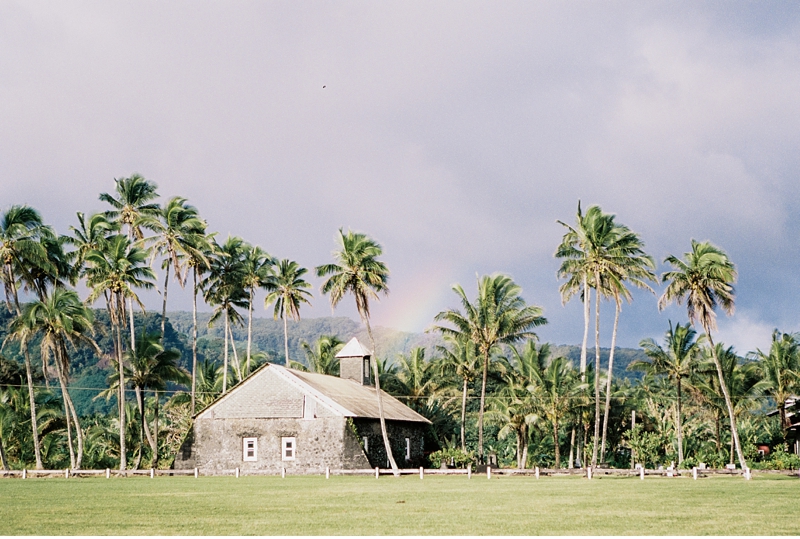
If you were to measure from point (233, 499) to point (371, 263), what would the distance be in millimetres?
22465

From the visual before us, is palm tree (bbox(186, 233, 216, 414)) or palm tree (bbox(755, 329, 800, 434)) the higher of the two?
palm tree (bbox(186, 233, 216, 414))

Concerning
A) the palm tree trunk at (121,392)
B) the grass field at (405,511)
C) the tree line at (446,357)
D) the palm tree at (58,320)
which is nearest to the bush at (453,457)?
the tree line at (446,357)

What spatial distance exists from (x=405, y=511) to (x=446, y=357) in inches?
1432

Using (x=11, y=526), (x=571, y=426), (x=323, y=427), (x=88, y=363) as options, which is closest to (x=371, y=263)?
(x=323, y=427)

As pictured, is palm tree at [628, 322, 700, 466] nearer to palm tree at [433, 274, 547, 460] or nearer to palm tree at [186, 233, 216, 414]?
palm tree at [433, 274, 547, 460]

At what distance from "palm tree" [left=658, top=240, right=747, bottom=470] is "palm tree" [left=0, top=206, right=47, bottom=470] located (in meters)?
34.3

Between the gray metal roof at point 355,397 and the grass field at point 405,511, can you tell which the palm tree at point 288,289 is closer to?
the gray metal roof at point 355,397

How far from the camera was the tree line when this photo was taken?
45.6 meters

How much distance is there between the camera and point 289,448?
150 feet

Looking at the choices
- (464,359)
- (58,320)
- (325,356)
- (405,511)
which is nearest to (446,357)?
(464,359)

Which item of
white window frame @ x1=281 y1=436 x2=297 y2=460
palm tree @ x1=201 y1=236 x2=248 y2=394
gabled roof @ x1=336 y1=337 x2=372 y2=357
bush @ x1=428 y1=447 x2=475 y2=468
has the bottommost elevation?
bush @ x1=428 y1=447 x2=475 y2=468

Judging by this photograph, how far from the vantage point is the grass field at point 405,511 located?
16.2 m

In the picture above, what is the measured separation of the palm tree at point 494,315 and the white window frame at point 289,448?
11286mm

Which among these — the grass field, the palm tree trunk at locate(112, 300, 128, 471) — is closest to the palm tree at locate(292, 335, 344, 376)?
the palm tree trunk at locate(112, 300, 128, 471)
